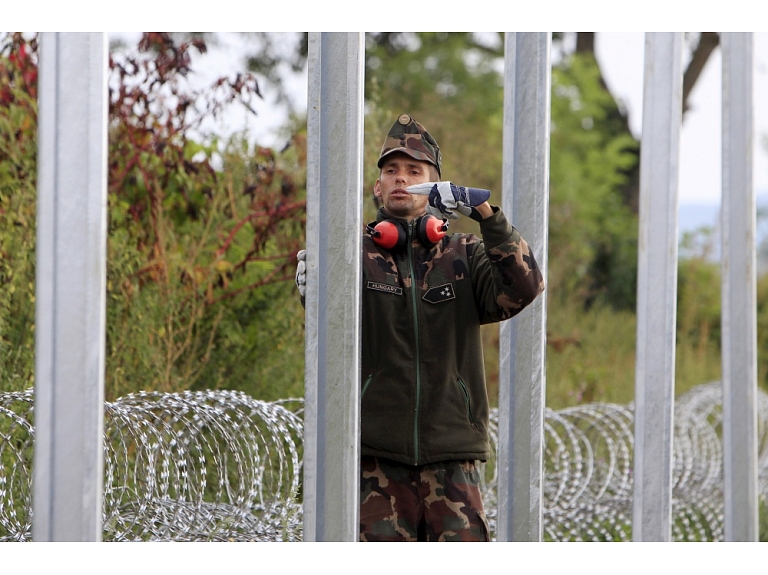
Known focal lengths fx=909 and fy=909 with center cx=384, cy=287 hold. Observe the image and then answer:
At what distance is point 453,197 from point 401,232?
40cm

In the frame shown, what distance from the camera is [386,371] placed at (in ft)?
11.3

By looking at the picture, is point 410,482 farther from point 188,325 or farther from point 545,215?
point 188,325

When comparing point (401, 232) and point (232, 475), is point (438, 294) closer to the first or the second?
point (401, 232)

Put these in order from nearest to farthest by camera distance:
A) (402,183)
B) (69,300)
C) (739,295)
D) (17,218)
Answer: (69,300), (402,183), (739,295), (17,218)

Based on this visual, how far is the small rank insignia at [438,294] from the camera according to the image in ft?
11.4

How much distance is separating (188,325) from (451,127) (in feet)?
26.2

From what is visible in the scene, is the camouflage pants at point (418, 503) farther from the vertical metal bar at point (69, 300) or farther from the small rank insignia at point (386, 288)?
the vertical metal bar at point (69, 300)

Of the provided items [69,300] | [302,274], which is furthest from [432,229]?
[69,300]

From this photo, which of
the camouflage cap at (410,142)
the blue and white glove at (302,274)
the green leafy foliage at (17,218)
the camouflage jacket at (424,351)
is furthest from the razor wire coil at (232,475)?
the camouflage cap at (410,142)

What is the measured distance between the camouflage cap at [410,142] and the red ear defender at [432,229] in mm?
292

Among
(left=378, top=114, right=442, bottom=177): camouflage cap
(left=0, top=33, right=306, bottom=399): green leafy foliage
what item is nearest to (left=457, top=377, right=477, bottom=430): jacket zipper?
(left=378, top=114, right=442, bottom=177): camouflage cap

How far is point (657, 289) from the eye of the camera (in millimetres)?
3506

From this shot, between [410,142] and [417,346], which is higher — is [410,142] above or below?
above

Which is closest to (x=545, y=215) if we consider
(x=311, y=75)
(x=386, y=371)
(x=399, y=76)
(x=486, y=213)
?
(x=486, y=213)
